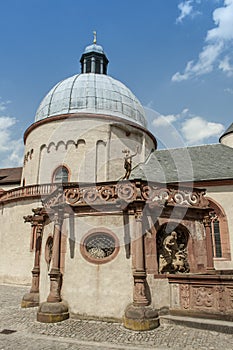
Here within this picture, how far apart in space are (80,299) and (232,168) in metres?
14.4

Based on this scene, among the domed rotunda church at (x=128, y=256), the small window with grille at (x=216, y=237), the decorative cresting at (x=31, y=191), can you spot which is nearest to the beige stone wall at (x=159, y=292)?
the domed rotunda church at (x=128, y=256)

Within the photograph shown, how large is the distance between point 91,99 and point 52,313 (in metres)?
17.9

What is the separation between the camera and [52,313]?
8.41 meters

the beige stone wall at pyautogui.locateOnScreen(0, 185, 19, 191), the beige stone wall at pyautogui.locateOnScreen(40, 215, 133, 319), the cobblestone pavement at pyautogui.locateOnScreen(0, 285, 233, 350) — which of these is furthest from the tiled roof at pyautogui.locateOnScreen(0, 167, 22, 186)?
the cobblestone pavement at pyautogui.locateOnScreen(0, 285, 233, 350)

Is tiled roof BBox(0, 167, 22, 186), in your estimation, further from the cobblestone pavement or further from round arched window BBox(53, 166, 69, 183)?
the cobblestone pavement

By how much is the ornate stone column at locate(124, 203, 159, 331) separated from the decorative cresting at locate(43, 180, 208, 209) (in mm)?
497

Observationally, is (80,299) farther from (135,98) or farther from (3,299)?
(135,98)

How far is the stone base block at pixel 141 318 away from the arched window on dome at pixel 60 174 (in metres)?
14.3

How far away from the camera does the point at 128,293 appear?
331 inches

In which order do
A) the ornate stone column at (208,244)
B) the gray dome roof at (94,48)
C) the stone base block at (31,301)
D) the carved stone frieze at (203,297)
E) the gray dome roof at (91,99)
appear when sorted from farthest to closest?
the gray dome roof at (94,48) < the gray dome roof at (91,99) < the stone base block at (31,301) < the ornate stone column at (208,244) < the carved stone frieze at (203,297)

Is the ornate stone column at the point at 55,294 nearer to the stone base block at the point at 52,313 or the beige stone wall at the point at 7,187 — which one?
the stone base block at the point at 52,313

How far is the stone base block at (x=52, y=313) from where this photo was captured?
8.35 metres

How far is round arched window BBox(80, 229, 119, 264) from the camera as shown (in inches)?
350

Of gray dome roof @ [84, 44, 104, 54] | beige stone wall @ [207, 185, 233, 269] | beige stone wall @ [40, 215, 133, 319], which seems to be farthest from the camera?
gray dome roof @ [84, 44, 104, 54]
